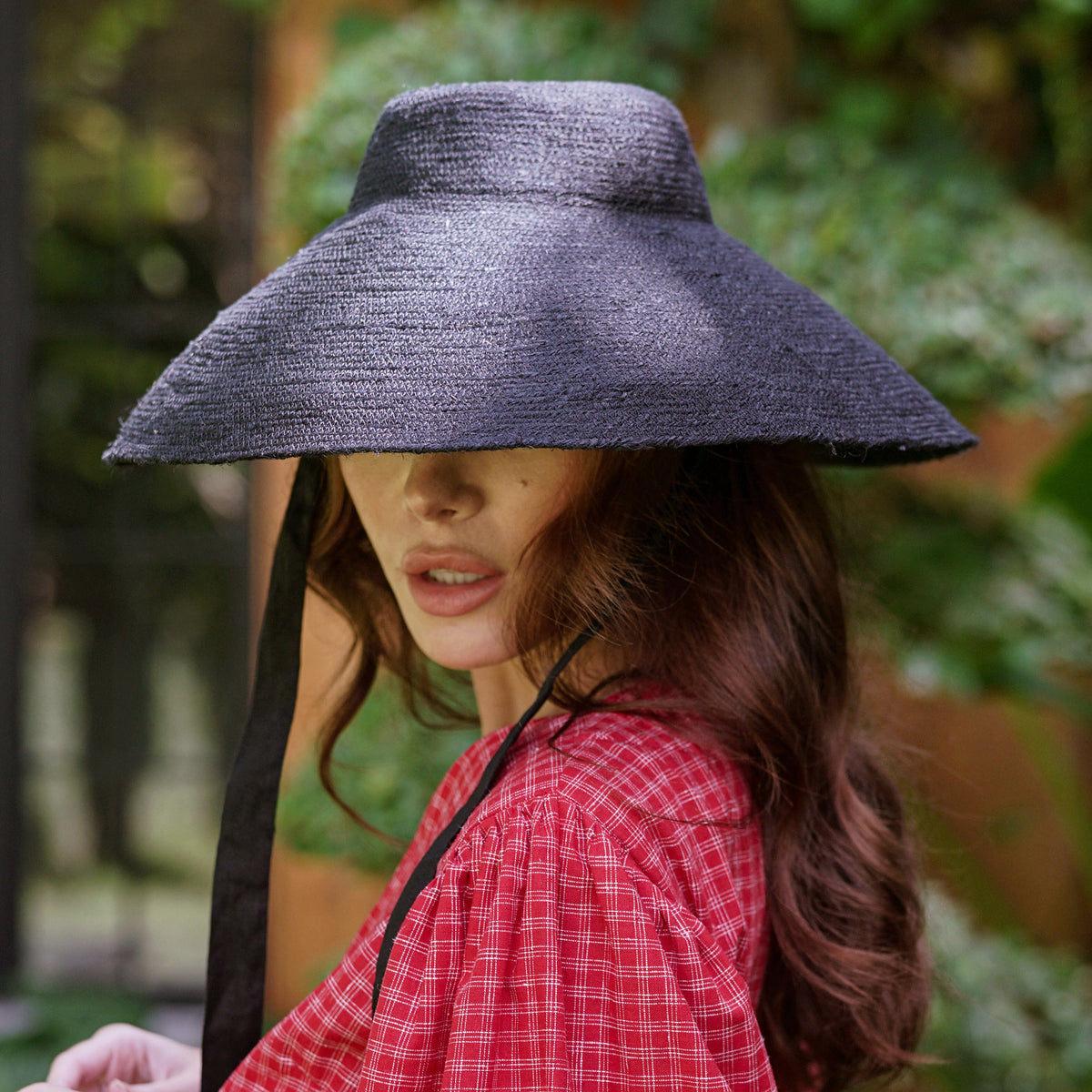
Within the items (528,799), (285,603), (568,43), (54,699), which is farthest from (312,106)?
(54,699)

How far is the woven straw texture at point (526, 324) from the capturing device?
78cm

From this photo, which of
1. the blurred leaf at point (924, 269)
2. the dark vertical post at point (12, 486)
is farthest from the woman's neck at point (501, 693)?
the dark vertical post at point (12, 486)

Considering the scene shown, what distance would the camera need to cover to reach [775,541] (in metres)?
1.05

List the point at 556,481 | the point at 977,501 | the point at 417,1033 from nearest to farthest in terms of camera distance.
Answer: the point at 417,1033 → the point at 556,481 → the point at 977,501

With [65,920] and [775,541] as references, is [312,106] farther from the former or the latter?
[65,920]

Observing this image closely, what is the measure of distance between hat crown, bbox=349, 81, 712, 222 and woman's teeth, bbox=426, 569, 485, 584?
0.99 feet

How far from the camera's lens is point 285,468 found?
1.86 meters

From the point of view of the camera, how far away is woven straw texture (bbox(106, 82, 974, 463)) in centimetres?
78

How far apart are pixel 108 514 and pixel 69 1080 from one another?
7.03 ft

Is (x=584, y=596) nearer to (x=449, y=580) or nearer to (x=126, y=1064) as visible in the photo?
(x=449, y=580)

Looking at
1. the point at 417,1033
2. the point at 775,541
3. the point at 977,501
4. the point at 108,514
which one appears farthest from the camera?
the point at 108,514

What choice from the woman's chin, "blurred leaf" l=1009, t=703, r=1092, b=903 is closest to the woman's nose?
the woman's chin

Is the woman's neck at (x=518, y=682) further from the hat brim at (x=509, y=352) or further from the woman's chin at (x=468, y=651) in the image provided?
the hat brim at (x=509, y=352)

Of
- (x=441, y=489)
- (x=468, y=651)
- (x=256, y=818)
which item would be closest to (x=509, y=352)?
(x=441, y=489)
